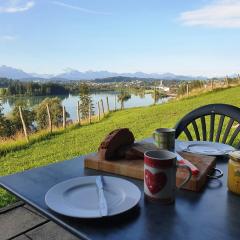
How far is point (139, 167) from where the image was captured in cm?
124

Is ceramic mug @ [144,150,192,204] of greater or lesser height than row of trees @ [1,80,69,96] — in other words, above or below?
above

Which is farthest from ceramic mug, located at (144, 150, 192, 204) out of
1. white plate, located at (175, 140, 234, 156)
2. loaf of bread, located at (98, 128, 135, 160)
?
white plate, located at (175, 140, 234, 156)

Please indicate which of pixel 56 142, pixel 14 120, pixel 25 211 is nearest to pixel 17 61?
pixel 14 120

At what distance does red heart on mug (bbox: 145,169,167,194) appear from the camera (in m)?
0.96

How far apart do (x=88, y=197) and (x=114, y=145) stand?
1.23 feet

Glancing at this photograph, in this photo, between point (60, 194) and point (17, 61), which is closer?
point (60, 194)

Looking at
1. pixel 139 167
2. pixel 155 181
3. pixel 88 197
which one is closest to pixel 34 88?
pixel 139 167

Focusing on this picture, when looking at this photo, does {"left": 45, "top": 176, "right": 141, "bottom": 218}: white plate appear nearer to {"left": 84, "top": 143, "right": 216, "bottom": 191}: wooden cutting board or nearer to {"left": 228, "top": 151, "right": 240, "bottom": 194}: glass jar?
{"left": 84, "top": 143, "right": 216, "bottom": 191}: wooden cutting board

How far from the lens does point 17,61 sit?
64812 millimetres

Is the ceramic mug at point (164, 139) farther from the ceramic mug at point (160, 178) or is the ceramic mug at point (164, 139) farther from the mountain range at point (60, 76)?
the mountain range at point (60, 76)

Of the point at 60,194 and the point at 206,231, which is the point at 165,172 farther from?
the point at 60,194

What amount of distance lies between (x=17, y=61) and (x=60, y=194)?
6883 cm

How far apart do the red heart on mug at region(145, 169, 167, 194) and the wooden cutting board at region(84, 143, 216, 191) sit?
0.16m

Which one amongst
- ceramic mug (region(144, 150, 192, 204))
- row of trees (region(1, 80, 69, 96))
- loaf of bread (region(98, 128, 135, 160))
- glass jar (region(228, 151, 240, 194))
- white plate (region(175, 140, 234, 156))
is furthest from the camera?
row of trees (region(1, 80, 69, 96))
